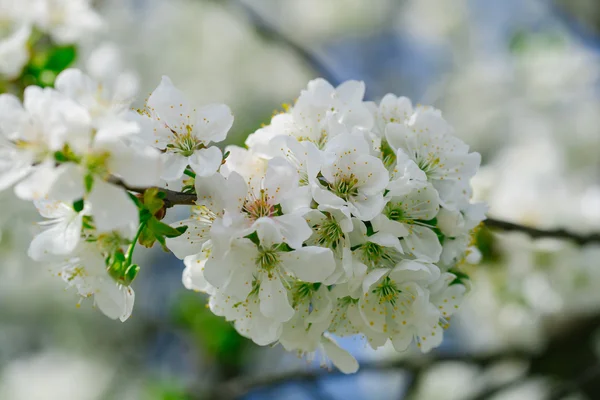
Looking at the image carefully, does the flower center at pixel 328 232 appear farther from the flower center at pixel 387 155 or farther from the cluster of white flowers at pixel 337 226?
the flower center at pixel 387 155

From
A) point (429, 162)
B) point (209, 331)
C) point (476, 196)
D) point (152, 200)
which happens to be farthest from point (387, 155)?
point (209, 331)

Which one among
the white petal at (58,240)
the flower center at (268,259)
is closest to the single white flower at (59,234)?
the white petal at (58,240)

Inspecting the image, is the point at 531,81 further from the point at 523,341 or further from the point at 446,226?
the point at 446,226

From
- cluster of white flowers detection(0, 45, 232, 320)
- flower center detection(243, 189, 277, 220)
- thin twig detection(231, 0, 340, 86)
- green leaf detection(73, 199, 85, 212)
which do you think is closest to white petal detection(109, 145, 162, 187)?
cluster of white flowers detection(0, 45, 232, 320)

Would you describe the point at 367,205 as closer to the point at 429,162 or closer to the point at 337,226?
the point at 337,226

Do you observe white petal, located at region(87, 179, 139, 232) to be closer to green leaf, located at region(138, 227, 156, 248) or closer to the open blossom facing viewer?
the open blossom facing viewer

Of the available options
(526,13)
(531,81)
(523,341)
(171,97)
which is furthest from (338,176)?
(526,13)
